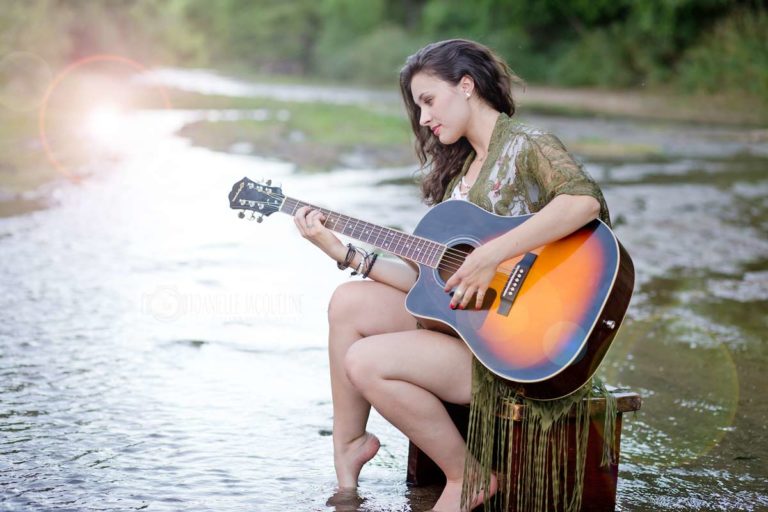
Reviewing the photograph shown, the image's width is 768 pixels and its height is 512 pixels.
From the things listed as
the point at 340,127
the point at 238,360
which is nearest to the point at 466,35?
the point at 340,127

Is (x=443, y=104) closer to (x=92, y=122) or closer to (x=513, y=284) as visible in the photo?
(x=513, y=284)

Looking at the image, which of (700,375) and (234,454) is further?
(700,375)

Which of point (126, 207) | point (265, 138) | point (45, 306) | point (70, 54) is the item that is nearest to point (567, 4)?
point (70, 54)

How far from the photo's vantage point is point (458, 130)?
11.1ft

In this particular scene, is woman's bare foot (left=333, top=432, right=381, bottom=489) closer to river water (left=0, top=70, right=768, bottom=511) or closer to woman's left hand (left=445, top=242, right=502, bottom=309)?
river water (left=0, top=70, right=768, bottom=511)

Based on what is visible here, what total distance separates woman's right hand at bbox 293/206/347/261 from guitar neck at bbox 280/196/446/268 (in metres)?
0.03

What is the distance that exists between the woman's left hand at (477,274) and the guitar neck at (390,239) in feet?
0.54

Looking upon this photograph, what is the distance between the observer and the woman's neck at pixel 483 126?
3.39 metres

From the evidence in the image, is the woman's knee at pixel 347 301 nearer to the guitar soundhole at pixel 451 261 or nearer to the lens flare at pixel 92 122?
the guitar soundhole at pixel 451 261

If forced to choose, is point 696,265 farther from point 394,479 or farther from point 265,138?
point 265,138

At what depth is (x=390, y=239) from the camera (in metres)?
3.29

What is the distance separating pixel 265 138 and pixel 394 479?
477 inches

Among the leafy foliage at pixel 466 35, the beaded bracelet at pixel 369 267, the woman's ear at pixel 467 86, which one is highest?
the leafy foliage at pixel 466 35

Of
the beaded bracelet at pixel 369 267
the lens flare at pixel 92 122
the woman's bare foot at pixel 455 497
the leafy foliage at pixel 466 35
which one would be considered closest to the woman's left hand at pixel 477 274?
the beaded bracelet at pixel 369 267
